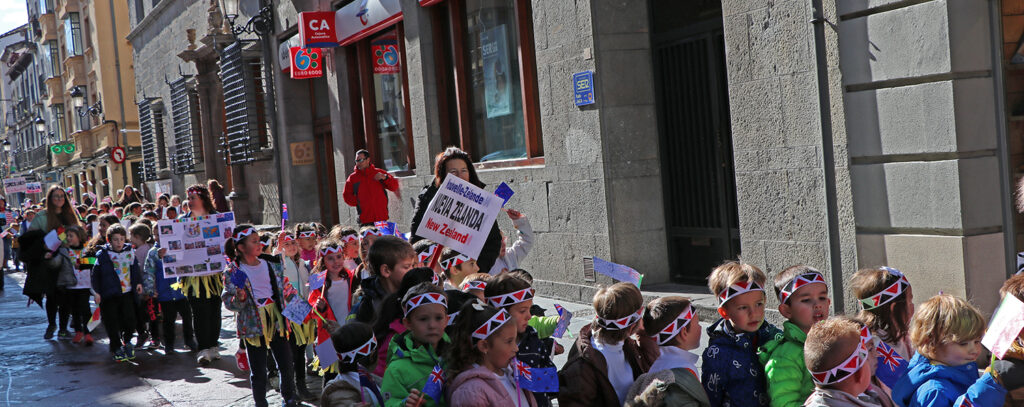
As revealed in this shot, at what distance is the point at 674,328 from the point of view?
156 inches

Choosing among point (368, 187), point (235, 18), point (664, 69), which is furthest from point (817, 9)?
point (235, 18)

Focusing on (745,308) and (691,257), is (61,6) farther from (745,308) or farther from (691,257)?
(745,308)

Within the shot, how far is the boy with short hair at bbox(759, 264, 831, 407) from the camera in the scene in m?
3.76

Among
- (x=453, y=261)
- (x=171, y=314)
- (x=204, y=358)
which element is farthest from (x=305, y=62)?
(x=453, y=261)

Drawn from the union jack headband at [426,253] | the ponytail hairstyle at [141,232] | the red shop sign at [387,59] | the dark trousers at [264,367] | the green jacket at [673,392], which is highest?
the red shop sign at [387,59]

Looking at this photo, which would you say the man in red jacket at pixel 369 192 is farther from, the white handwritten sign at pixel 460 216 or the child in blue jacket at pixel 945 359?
the child in blue jacket at pixel 945 359

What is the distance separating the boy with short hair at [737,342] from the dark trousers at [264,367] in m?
3.83

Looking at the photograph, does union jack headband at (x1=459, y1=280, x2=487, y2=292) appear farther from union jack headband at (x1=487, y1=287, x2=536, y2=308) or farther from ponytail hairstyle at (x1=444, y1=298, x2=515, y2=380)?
ponytail hairstyle at (x1=444, y1=298, x2=515, y2=380)

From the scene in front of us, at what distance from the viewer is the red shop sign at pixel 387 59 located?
14477mm

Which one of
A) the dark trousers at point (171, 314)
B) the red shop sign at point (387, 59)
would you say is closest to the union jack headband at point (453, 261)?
the dark trousers at point (171, 314)

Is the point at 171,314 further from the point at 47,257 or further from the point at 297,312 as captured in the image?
the point at 297,312

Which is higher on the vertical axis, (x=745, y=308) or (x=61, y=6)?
(x=61, y=6)

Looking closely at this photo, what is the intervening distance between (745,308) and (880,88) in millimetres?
3459

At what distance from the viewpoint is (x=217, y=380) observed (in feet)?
28.3
